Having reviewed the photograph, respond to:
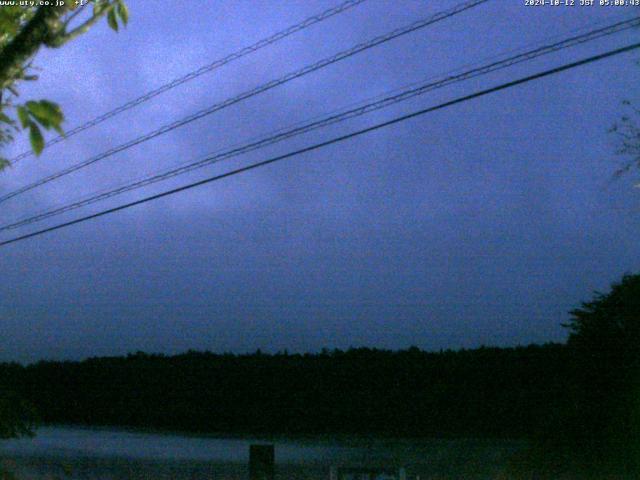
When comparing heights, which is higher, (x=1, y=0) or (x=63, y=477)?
(x=1, y=0)

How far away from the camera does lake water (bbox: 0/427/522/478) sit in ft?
52.3

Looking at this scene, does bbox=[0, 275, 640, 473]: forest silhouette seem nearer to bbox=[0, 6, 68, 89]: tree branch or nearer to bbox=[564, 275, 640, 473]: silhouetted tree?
bbox=[564, 275, 640, 473]: silhouetted tree

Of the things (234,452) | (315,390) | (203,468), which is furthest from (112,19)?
(315,390)

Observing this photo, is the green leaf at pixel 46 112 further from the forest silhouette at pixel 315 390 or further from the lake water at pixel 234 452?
the forest silhouette at pixel 315 390

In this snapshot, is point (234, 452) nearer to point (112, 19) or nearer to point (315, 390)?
point (315, 390)

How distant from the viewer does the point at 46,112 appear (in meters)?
3.39

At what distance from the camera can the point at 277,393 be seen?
88.9 feet

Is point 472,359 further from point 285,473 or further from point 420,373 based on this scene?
point 285,473

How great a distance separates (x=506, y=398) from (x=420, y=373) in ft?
8.78

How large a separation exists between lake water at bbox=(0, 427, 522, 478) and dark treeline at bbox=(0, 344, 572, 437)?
2.30 metres

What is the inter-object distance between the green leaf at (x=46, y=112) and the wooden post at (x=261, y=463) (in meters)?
6.19

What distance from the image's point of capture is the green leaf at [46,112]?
11.1ft

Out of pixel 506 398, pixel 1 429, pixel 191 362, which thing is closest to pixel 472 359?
pixel 506 398

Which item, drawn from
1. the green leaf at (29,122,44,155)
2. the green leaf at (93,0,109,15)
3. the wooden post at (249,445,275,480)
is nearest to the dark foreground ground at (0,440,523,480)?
the wooden post at (249,445,275,480)
